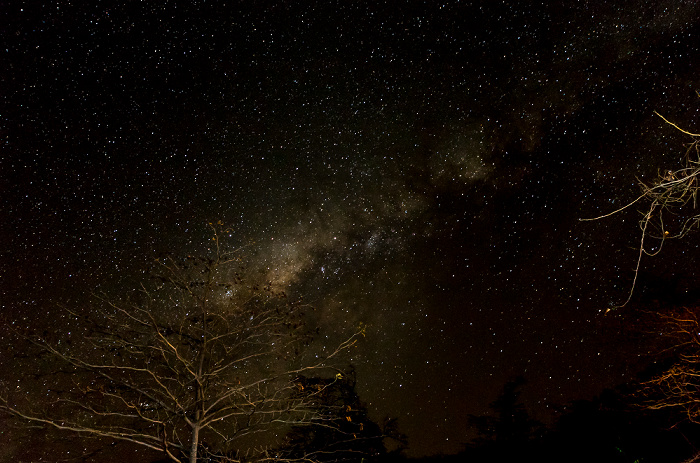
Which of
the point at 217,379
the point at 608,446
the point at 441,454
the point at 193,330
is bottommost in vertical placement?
the point at 608,446

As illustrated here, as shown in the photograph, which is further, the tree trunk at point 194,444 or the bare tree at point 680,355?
the bare tree at point 680,355

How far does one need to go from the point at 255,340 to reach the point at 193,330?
1268mm

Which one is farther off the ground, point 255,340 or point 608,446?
point 255,340

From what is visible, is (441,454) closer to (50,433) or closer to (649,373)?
(649,373)

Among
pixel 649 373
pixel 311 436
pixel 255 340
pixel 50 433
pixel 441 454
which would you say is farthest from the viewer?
pixel 441 454

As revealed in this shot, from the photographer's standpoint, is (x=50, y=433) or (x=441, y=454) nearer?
(x=50, y=433)

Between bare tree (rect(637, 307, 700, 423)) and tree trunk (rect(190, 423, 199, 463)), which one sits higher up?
tree trunk (rect(190, 423, 199, 463))

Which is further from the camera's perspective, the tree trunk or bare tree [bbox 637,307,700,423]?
bare tree [bbox 637,307,700,423]

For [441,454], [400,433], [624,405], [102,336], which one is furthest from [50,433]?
[441,454]

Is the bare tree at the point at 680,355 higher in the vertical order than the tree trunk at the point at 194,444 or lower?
lower

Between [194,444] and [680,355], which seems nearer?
[194,444]

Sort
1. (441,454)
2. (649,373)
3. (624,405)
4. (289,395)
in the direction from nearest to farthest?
(289,395), (649,373), (624,405), (441,454)

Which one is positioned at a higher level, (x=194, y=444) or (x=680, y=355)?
(x=194, y=444)

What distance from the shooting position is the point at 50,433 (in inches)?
234
